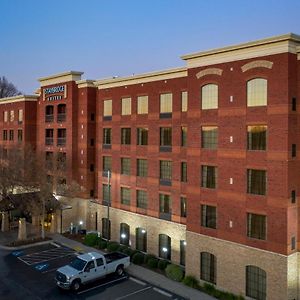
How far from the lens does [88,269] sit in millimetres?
27891

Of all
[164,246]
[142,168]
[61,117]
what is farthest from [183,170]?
[61,117]

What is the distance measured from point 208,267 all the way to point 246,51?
601 inches

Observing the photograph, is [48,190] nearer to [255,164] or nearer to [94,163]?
[94,163]

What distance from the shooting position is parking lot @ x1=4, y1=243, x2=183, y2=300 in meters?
26.3

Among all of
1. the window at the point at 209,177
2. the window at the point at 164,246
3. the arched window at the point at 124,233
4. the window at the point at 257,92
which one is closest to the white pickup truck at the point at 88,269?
the window at the point at 164,246

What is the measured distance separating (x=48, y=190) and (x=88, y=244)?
23.1 ft

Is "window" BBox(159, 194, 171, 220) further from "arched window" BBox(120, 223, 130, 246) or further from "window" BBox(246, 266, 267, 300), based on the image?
"window" BBox(246, 266, 267, 300)

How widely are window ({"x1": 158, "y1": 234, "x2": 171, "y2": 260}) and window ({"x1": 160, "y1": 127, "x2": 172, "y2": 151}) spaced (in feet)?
25.4

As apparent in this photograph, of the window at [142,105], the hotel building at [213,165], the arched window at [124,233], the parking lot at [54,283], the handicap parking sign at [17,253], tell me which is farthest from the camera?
the arched window at [124,233]

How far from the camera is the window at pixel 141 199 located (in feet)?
118

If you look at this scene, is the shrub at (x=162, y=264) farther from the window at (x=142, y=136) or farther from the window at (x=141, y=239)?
the window at (x=142, y=136)

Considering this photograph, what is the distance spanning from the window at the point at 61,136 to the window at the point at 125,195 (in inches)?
431

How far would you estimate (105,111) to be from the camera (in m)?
40.8

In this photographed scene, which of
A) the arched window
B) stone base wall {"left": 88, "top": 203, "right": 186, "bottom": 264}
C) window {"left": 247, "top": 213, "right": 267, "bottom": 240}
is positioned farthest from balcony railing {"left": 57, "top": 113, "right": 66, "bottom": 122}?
window {"left": 247, "top": 213, "right": 267, "bottom": 240}
